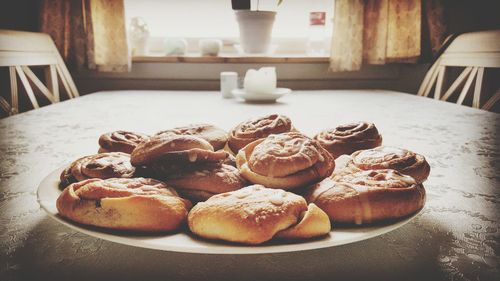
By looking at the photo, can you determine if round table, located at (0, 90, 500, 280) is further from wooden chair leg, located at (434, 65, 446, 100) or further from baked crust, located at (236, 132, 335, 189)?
wooden chair leg, located at (434, 65, 446, 100)

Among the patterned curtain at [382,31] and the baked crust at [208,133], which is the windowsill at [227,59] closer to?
the patterned curtain at [382,31]

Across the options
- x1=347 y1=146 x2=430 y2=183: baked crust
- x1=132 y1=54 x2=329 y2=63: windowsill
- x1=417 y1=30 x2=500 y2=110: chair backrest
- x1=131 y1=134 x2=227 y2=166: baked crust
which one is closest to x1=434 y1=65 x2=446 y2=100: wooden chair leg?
x1=417 y1=30 x2=500 y2=110: chair backrest

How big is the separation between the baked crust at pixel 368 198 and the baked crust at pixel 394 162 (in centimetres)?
9

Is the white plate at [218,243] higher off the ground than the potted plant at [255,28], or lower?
lower

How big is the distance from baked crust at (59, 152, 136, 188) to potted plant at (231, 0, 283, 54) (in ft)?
6.38

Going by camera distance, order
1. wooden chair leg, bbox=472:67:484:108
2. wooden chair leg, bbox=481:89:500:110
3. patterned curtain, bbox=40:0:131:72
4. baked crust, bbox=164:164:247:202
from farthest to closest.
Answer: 1. patterned curtain, bbox=40:0:131:72
2. wooden chair leg, bbox=472:67:484:108
3. wooden chair leg, bbox=481:89:500:110
4. baked crust, bbox=164:164:247:202

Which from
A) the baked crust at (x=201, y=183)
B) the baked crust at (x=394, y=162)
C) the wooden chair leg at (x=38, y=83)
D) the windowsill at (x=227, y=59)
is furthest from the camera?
the windowsill at (x=227, y=59)

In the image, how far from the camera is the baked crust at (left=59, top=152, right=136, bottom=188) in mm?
589

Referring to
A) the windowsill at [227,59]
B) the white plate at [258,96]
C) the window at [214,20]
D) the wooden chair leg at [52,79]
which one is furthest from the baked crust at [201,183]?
the window at [214,20]

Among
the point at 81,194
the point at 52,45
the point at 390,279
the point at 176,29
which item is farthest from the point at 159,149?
the point at 176,29

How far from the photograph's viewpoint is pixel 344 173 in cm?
61

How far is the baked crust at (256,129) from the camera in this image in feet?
2.55

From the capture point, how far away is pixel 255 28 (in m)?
2.61

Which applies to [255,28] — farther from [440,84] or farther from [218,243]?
[218,243]
